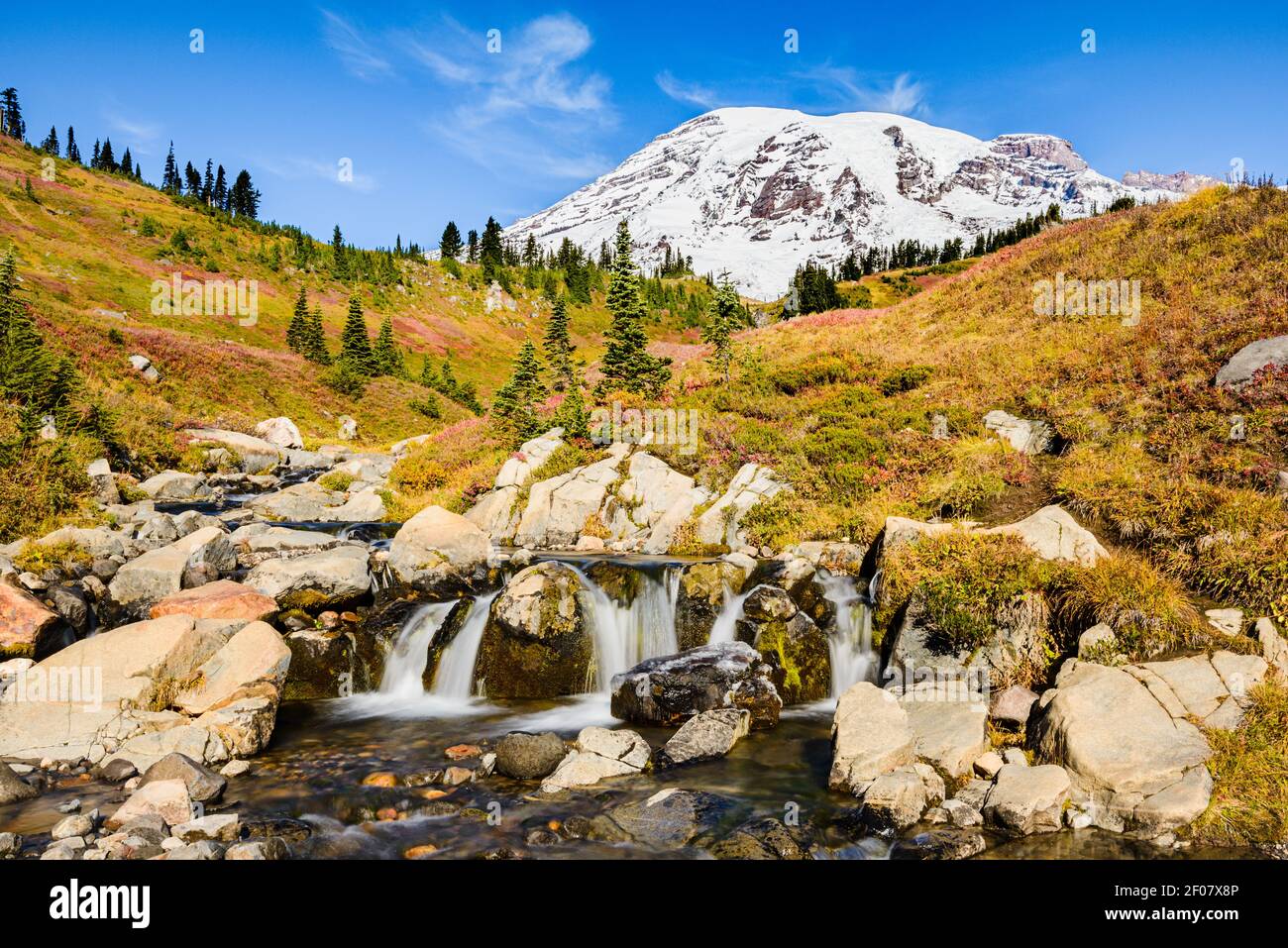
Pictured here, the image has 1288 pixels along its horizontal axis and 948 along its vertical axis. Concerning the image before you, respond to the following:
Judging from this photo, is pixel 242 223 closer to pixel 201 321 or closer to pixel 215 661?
pixel 201 321

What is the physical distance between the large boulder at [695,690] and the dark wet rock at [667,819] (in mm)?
2353

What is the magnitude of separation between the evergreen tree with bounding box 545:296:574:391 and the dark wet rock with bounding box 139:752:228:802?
76.2 feet

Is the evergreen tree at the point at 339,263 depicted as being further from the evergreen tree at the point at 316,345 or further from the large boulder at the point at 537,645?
the large boulder at the point at 537,645

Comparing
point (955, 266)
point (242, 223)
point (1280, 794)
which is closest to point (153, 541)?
point (1280, 794)

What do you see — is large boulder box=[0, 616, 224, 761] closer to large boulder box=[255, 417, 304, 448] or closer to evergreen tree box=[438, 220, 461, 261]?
large boulder box=[255, 417, 304, 448]

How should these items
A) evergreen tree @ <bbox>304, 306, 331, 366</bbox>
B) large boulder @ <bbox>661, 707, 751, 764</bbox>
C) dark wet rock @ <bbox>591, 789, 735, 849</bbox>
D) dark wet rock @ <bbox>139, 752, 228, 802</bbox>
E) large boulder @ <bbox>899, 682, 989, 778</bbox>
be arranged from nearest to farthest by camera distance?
dark wet rock @ <bbox>591, 789, 735, 849</bbox>, dark wet rock @ <bbox>139, 752, 228, 802</bbox>, large boulder @ <bbox>899, 682, 989, 778</bbox>, large boulder @ <bbox>661, 707, 751, 764</bbox>, evergreen tree @ <bbox>304, 306, 331, 366</bbox>

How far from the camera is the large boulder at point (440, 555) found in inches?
560

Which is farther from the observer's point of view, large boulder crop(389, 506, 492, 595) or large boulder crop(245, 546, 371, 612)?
large boulder crop(389, 506, 492, 595)

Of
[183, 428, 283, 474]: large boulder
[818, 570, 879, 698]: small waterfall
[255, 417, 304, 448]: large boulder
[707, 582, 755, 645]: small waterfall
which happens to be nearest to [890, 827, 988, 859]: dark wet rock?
[818, 570, 879, 698]: small waterfall

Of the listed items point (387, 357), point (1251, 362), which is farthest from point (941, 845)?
point (387, 357)

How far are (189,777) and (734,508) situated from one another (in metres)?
12.5

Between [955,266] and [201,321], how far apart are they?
8782 cm

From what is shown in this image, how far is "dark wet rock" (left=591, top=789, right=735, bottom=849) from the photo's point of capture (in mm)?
6848
